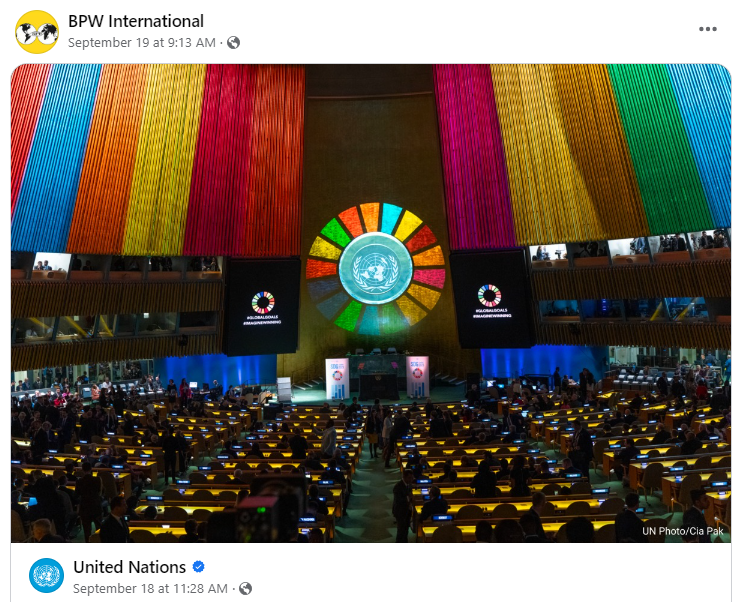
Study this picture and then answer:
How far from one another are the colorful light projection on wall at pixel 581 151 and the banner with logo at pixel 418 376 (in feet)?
20.7

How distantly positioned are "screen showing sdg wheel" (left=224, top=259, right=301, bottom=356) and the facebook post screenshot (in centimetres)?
7

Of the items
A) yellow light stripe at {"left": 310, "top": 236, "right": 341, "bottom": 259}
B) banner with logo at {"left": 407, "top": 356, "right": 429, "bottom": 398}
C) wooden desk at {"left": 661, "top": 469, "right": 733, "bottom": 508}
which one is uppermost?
yellow light stripe at {"left": 310, "top": 236, "right": 341, "bottom": 259}

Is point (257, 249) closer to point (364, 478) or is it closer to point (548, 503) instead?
point (364, 478)

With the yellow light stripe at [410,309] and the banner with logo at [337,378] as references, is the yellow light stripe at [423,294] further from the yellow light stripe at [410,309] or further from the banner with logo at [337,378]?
the banner with logo at [337,378]

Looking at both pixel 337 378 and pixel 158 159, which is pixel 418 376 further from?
pixel 158 159

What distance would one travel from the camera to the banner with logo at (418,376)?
24156mm

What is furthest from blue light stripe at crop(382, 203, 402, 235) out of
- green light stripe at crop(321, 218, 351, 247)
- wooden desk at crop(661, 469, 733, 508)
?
wooden desk at crop(661, 469, 733, 508)

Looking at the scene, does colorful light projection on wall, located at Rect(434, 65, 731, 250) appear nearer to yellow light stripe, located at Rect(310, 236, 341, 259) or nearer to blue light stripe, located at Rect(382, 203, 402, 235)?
blue light stripe, located at Rect(382, 203, 402, 235)

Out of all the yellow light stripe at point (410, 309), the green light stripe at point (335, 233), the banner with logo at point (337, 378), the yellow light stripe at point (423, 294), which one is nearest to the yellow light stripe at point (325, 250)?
the green light stripe at point (335, 233)

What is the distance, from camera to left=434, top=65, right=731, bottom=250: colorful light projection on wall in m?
13.3
